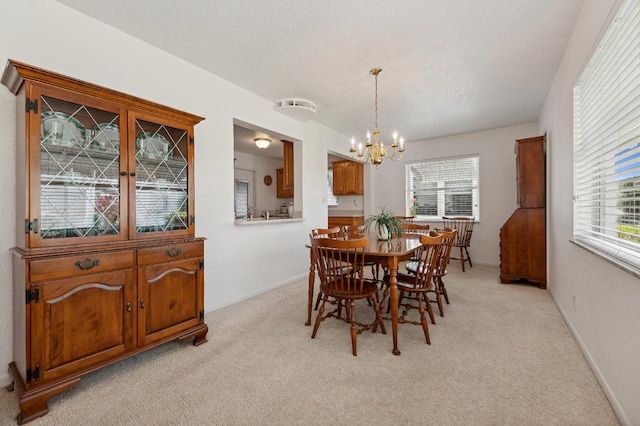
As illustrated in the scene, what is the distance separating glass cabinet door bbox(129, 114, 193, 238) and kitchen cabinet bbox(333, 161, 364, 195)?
441cm

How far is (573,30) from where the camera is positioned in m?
2.36

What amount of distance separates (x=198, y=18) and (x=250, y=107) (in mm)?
1356

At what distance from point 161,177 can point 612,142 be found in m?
3.15

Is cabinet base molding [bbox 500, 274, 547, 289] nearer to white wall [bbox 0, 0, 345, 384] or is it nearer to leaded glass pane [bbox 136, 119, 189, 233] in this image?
white wall [bbox 0, 0, 345, 384]

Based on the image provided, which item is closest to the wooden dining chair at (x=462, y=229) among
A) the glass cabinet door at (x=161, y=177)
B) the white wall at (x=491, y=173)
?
the white wall at (x=491, y=173)

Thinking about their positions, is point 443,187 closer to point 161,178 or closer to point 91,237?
point 161,178

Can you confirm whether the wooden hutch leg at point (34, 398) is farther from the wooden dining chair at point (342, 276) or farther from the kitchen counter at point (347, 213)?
the kitchen counter at point (347, 213)

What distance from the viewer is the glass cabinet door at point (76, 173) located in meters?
1.66

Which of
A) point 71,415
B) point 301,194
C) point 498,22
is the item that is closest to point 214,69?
point 301,194

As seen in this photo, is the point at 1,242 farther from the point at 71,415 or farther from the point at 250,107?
→ the point at 250,107

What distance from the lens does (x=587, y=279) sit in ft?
6.81

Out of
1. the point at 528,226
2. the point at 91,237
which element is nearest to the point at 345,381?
the point at 91,237

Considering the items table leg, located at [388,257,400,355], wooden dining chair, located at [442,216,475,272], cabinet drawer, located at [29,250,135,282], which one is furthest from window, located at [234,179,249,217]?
table leg, located at [388,257,400,355]

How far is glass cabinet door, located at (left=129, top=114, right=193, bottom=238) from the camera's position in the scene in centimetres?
210
